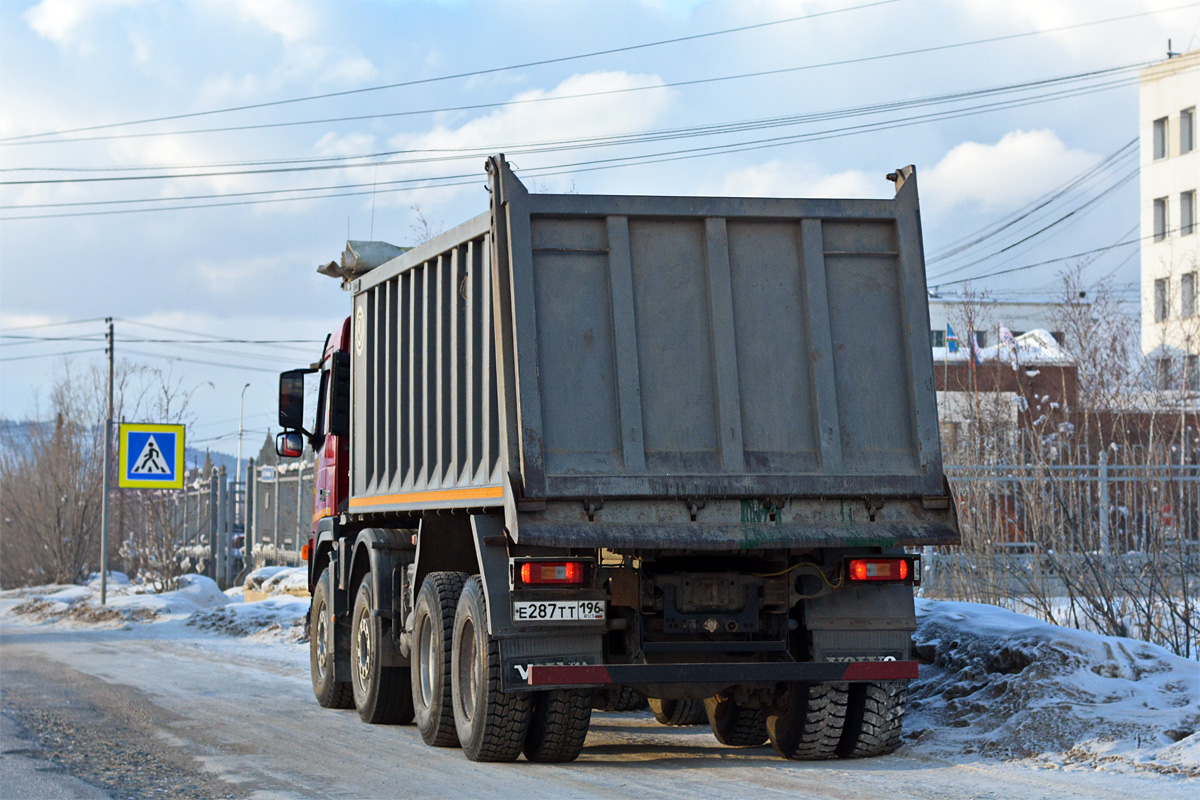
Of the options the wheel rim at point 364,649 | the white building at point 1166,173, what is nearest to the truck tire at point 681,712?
the wheel rim at point 364,649

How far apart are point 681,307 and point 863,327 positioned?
3.52 ft

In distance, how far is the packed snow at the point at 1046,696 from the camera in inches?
310

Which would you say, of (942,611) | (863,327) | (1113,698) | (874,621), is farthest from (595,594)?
(942,611)

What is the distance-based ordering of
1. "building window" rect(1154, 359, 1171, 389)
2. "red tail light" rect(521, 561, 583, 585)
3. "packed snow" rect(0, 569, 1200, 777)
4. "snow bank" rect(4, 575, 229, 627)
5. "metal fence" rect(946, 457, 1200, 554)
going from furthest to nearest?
"snow bank" rect(4, 575, 229, 627) < "building window" rect(1154, 359, 1171, 389) < "metal fence" rect(946, 457, 1200, 554) < "packed snow" rect(0, 569, 1200, 777) < "red tail light" rect(521, 561, 583, 585)

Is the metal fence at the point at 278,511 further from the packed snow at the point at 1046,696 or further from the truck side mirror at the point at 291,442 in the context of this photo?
the packed snow at the point at 1046,696

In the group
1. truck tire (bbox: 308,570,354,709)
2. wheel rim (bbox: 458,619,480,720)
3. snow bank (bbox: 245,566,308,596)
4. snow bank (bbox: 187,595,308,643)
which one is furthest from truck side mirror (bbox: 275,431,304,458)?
snow bank (bbox: 245,566,308,596)

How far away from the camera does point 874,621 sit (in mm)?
8172

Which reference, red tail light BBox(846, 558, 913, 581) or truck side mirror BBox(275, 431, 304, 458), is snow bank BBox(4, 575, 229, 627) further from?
red tail light BBox(846, 558, 913, 581)

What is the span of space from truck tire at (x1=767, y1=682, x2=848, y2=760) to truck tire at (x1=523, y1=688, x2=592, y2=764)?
1.22 m

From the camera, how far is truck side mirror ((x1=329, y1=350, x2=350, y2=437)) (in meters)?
11.8

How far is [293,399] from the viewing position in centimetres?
1273

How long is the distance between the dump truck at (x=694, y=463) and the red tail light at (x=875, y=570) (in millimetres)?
14

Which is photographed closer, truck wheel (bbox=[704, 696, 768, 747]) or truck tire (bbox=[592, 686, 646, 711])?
truck wheel (bbox=[704, 696, 768, 747])

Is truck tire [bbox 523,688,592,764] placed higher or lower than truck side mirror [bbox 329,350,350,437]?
lower
